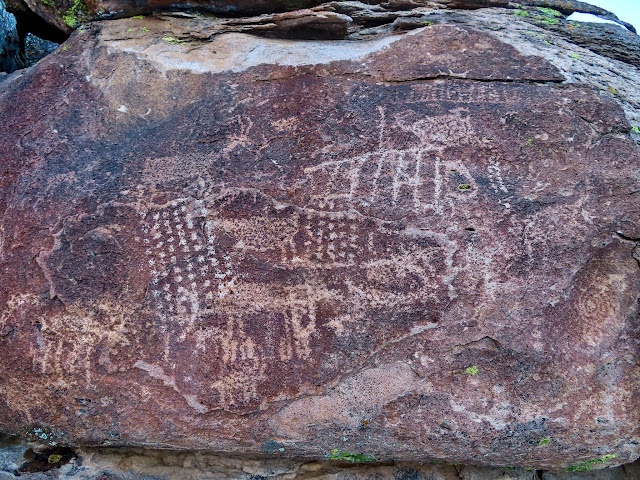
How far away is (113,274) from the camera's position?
1.92m

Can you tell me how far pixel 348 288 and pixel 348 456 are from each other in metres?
0.66

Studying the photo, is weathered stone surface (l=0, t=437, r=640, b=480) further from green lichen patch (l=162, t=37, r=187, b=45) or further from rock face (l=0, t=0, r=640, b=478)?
green lichen patch (l=162, t=37, r=187, b=45)

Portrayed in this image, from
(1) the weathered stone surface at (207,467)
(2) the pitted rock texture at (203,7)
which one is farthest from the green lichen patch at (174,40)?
(1) the weathered stone surface at (207,467)

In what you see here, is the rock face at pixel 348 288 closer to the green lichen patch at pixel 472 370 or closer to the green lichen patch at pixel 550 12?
the green lichen patch at pixel 472 370

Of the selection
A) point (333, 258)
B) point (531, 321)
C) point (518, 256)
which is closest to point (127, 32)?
point (333, 258)

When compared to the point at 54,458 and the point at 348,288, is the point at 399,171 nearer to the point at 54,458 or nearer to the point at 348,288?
the point at 348,288

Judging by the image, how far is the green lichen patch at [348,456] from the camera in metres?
1.95

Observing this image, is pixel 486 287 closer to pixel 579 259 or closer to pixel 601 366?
pixel 579 259

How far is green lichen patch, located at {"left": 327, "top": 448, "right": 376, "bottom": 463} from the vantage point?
6.38 feet

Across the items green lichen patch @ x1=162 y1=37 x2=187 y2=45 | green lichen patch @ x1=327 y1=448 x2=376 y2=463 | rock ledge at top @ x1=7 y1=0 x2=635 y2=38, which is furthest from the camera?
rock ledge at top @ x1=7 y1=0 x2=635 y2=38

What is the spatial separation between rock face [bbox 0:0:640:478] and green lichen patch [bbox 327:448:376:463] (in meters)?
0.02

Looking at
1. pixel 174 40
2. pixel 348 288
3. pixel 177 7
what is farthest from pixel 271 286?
pixel 177 7

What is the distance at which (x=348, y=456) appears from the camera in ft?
6.44

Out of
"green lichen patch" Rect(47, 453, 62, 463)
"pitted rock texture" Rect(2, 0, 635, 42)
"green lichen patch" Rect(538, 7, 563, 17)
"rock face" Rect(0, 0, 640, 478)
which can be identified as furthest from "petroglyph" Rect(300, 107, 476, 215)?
"green lichen patch" Rect(47, 453, 62, 463)
